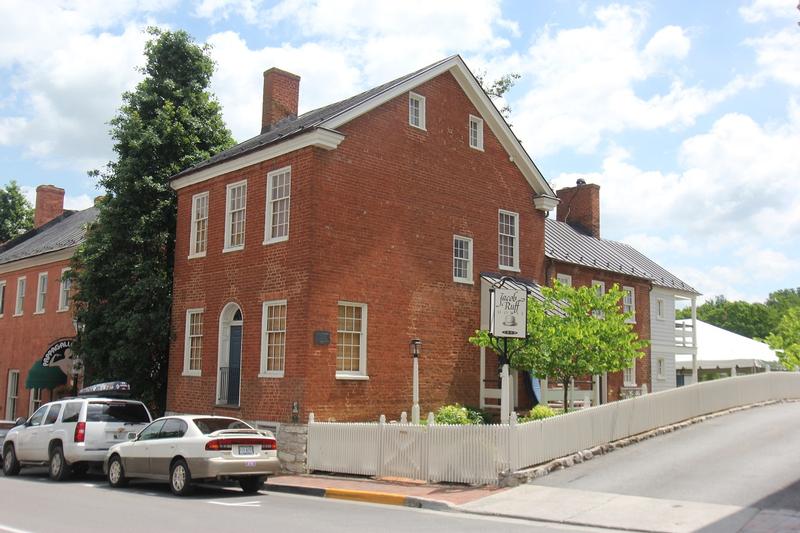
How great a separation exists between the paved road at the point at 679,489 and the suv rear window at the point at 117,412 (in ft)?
30.3

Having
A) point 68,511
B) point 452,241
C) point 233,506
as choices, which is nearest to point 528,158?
point 452,241

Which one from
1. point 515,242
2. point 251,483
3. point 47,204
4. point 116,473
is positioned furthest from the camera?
point 47,204

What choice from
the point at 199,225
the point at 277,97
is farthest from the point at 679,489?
the point at 277,97

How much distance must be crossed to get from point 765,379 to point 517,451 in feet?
63.2

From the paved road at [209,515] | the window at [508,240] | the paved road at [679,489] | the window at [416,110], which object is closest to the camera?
the paved road at [209,515]

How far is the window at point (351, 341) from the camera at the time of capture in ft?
62.1

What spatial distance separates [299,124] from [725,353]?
3004 cm

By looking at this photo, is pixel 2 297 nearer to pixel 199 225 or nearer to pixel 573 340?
pixel 199 225

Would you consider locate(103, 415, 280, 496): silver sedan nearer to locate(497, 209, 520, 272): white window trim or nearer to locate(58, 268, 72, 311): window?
locate(497, 209, 520, 272): white window trim

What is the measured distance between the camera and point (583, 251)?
104 feet

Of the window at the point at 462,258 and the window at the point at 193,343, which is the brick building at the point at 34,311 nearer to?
the window at the point at 193,343

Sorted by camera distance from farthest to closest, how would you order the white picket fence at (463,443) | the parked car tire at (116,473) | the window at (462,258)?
the window at (462,258)
the parked car tire at (116,473)
the white picket fence at (463,443)

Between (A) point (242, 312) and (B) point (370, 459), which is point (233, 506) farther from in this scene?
(A) point (242, 312)

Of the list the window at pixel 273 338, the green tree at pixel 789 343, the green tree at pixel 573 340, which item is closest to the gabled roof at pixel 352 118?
the window at pixel 273 338
